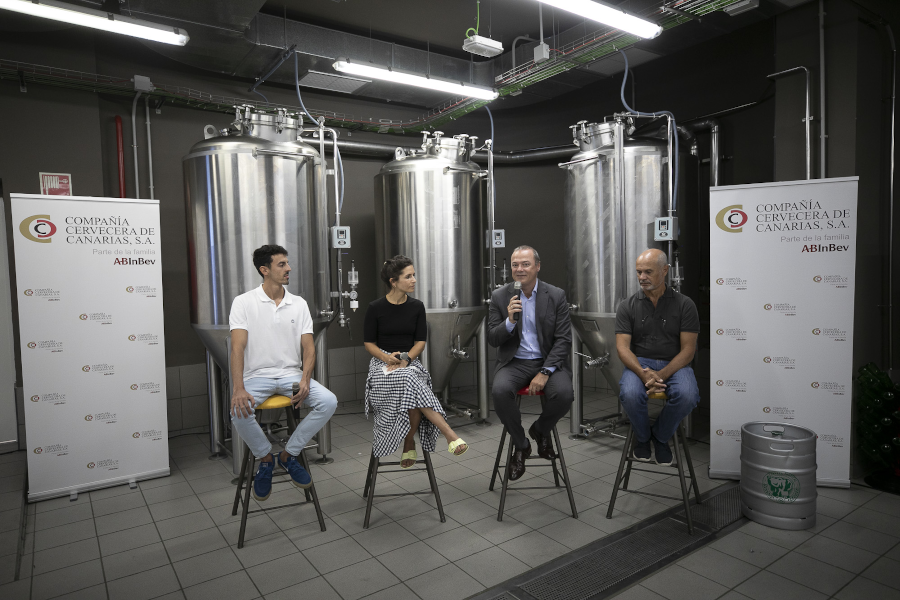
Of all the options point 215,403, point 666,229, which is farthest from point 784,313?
point 215,403

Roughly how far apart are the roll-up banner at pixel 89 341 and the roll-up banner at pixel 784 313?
3.75m

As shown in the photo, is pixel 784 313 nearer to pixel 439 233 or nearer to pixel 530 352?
pixel 530 352

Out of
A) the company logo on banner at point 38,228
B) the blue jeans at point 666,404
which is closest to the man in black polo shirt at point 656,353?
the blue jeans at point 666,404

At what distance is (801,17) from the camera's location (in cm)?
380

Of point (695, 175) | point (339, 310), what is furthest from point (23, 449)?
point (695, 175)

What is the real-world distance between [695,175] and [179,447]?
15.8 ft

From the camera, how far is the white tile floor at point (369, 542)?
244cm

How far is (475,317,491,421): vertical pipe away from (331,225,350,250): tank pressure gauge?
4.94 ft

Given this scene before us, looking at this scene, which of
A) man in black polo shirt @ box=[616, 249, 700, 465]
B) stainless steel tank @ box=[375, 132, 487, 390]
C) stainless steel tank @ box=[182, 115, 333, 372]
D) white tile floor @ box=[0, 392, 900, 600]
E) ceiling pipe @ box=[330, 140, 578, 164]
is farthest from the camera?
ceiling pipe @ box=[330, 140, 578, 164]

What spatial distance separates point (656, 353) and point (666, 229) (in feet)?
3.57

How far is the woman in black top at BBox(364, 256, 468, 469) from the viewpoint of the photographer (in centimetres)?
309

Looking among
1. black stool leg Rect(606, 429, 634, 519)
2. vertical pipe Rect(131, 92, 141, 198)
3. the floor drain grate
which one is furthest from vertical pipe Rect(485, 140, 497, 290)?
vertical pipe Rect(131, 92, 141, 198)

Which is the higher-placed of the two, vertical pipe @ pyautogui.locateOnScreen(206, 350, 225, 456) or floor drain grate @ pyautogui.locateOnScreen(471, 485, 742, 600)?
vertical pipe @ pyautogui.locateOnScreen(206, 350, 225, 456)

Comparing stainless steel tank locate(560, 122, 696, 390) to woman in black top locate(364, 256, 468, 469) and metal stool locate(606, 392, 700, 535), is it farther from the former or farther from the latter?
woman in black top locate(364, 256, 468, 469)
